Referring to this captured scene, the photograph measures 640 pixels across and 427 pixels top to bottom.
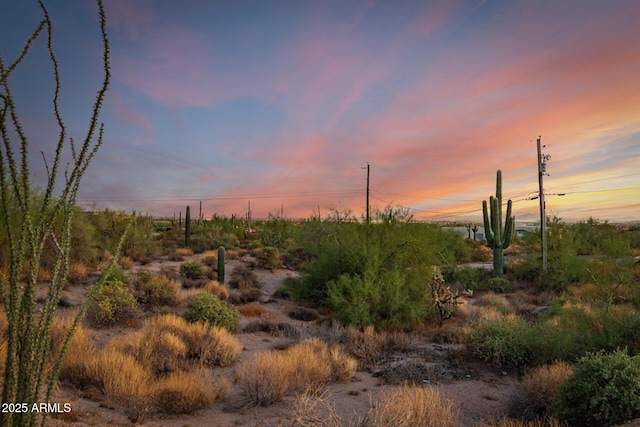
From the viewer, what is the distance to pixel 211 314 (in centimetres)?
1270

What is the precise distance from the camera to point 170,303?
15.2 meters

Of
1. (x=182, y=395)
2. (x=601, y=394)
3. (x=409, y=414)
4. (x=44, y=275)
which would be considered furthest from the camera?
(x=44, y=275)

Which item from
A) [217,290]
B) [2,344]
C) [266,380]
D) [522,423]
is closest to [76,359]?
[2,344]

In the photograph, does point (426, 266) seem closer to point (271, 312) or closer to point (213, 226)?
point (271, 312)

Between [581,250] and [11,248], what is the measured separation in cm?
3638

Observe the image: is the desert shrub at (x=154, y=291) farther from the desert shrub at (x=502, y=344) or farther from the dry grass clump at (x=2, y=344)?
the desert shrub at (x=502, y=344)

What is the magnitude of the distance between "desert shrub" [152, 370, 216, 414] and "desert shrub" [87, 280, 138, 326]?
19.4 ft

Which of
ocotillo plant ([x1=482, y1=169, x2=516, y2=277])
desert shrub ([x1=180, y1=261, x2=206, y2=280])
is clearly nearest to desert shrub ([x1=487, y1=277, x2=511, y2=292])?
ocotillo plant ([x1=482, y1=169, x2=516, y2=277])

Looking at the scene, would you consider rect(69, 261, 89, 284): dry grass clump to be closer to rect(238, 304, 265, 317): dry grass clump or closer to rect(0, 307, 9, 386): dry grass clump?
rect(238, 304, 265, 317): dry grass clump

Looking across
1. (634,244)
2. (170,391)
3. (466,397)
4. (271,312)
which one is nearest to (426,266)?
(271,312)

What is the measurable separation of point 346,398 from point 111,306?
8051 millimetres

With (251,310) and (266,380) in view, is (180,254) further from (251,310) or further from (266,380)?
(266,380)

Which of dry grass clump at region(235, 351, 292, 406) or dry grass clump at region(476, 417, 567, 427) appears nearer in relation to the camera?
dry grass clump at region(476, 417, 567, 427)

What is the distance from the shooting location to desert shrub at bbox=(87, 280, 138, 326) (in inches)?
469
